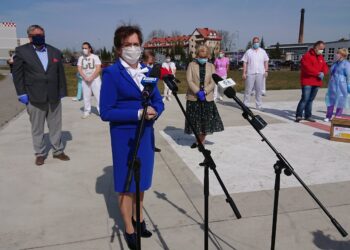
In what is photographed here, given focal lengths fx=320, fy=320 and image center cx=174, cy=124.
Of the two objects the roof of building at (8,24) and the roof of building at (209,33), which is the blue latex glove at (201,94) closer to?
the roof of building at (8,24)

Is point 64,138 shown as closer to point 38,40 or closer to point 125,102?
point 38,40

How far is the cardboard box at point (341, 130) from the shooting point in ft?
19.1

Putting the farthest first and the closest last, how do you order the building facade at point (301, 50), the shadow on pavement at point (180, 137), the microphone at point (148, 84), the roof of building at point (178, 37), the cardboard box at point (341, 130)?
the roof of building at point (178, 37)
the building facade at point (301, 50)
the shadow on pavement at point (180, 137)
the cardboard box at point (341, 130)
the microphone at point (148, 84)

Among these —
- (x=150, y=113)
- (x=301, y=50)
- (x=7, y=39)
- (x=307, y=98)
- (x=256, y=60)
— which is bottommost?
(x=307, y=98)

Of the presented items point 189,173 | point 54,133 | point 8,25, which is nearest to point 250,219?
point 189,173

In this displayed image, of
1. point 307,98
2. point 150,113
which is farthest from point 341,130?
point 150,113

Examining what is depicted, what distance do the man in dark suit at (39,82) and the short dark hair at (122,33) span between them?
2.38 m

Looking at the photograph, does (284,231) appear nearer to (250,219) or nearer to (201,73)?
(250,219)

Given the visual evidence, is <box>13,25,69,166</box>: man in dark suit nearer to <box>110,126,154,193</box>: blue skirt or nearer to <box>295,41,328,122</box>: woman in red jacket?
<box>110,126,154,193</box>: blue skirt

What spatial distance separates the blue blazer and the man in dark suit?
242 cm

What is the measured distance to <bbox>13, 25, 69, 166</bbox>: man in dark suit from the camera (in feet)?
14.2

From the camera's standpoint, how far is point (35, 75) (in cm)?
441

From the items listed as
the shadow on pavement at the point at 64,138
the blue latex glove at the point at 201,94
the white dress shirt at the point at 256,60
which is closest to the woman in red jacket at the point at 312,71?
the white dress shirt at the point at 256,60

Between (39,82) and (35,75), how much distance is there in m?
0.11
